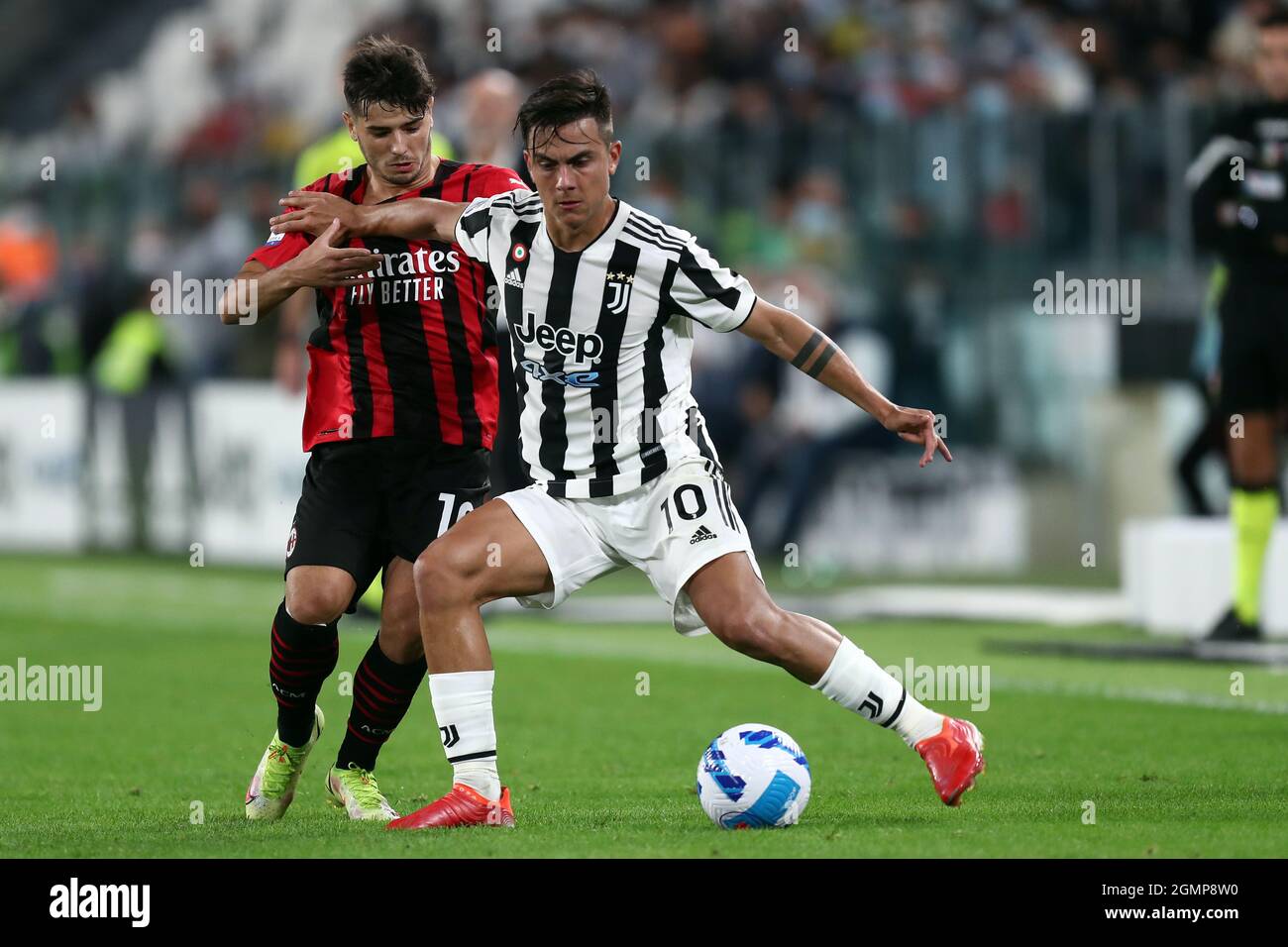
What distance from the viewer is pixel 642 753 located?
7.36 metres

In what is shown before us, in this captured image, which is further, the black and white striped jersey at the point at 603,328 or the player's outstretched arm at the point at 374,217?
the player's outstretched arm at the point at 374,217

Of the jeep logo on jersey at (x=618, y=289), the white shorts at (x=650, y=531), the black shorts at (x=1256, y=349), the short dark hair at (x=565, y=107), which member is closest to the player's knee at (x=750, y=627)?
the white shorts at (x=650, y=531)

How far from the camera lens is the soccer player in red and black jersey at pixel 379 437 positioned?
600 centimetres

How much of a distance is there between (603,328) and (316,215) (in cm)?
93

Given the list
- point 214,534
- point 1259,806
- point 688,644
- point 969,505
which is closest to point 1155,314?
point 969,505

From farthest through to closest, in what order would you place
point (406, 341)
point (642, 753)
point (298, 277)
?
point (642, 753) → point (406, 341) → point (298, 277)

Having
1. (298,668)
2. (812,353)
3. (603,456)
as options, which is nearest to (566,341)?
(603,456)

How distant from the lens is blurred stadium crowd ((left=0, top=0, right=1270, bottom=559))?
15.5 meters

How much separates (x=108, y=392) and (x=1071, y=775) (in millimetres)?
11663

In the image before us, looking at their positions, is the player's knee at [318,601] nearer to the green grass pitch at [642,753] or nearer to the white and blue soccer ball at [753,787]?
the green grass pitch at [642,753]

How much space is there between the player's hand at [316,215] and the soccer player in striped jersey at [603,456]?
334 mm

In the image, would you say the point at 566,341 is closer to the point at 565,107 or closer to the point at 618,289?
the point at 618,289

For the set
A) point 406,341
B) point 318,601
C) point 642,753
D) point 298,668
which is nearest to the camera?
point 318,601

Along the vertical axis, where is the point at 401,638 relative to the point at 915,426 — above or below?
below
